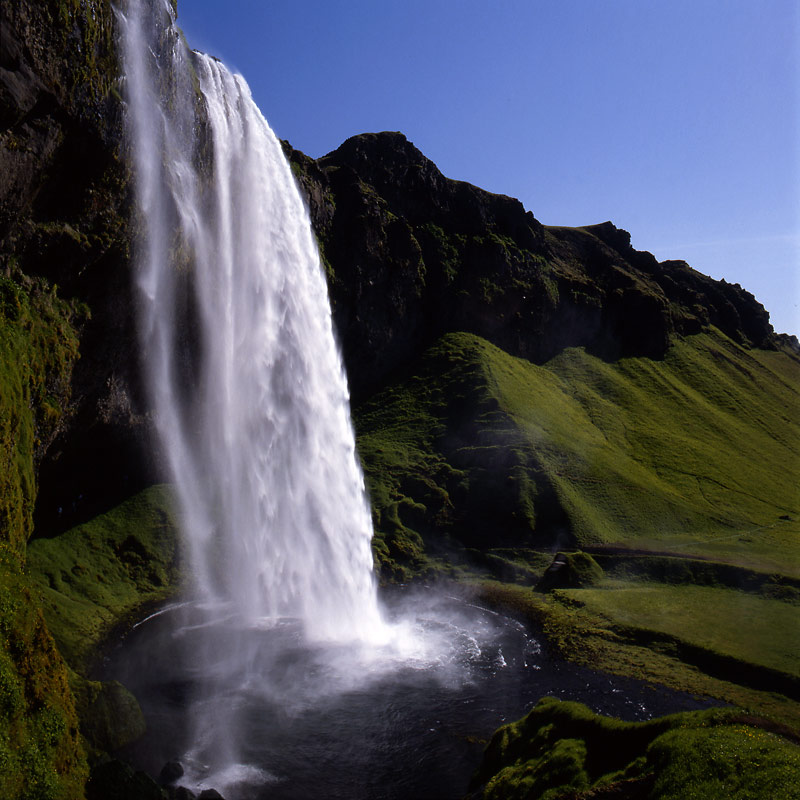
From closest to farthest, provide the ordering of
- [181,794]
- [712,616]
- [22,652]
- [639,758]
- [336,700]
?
[639,758], [22,652], [181,794], [336,700], [712,616]

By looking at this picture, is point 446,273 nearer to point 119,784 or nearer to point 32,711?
point 119,784

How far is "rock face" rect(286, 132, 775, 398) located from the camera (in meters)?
89.6

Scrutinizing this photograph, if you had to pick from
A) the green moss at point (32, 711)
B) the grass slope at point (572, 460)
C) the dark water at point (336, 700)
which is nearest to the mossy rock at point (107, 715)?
A: the dark water at point (336, 700)

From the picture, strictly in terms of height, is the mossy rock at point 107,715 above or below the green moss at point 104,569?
below

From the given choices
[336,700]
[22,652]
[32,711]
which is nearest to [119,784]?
[32,711]

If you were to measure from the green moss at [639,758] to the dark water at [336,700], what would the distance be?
3500mm

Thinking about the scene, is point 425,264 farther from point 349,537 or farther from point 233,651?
point 233,651

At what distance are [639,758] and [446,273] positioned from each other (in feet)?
292

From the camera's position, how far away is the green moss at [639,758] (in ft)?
44.4

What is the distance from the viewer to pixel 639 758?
16031 mm

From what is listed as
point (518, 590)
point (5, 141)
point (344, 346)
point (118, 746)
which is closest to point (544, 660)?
point (518, 590)

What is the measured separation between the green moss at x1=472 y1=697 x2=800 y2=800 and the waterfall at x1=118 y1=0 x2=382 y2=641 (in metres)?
20.0

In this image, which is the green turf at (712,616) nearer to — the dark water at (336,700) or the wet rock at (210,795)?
the dark water at (336,700)

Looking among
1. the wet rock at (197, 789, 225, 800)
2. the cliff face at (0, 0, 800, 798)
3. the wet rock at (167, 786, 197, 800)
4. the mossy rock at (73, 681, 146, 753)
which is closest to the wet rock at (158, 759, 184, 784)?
the wet rock at (167, 786, 197, 800)
